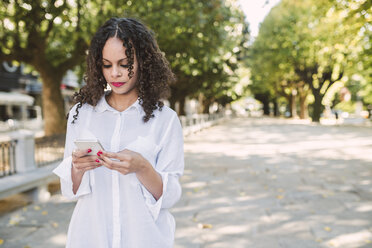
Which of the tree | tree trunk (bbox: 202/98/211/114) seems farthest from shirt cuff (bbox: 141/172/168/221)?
tree trunk (bbox: 202/98/211/114)

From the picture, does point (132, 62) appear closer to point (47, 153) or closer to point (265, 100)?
point (47, 153)

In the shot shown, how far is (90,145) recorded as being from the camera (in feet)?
4.78

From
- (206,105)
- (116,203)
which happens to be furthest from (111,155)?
(206,105)

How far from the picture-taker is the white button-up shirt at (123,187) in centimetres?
170

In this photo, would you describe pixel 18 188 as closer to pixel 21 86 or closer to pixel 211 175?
pixel 211 175

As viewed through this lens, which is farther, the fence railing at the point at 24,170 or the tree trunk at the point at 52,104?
the tree trunk at the point at 52,104

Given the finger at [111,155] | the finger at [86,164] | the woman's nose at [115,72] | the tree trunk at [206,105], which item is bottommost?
the finger at [86,164]

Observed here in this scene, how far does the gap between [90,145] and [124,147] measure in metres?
0.27

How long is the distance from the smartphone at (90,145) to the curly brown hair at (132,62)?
1.11 feet

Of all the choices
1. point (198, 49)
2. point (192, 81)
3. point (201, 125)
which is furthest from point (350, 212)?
point (201, 125)

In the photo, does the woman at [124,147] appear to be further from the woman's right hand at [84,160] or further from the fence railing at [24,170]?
the fence railing at [24,170]

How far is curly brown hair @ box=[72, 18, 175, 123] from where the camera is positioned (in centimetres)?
175

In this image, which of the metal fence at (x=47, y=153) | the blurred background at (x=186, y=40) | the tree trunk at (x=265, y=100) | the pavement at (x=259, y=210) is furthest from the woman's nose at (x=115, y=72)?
the tree trunk at (x=265, y=100)

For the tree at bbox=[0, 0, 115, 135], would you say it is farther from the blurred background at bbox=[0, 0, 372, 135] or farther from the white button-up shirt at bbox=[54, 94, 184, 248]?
the white button-up shirt at bbox=[54, 94, 184, 248]
